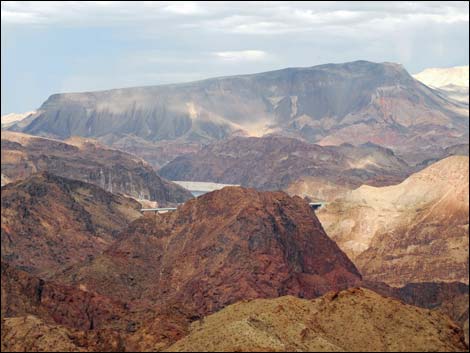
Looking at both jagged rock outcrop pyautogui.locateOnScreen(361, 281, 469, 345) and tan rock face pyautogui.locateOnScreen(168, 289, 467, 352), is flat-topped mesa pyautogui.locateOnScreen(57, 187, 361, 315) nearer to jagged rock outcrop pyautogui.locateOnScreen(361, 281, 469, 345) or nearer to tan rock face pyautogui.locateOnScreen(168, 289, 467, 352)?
jagged rock outcrop pyautogui.locateOnScreen(361, 281, 469, 345)

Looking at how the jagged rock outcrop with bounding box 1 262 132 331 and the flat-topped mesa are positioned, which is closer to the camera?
the jagged rock outcrop with bounding box 1 262 132 331

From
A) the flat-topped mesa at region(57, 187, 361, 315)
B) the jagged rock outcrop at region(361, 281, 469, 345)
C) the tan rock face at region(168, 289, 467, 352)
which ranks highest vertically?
the tan rock face at region(168, 289, 467, 352)

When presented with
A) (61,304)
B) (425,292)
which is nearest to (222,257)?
(425,292)

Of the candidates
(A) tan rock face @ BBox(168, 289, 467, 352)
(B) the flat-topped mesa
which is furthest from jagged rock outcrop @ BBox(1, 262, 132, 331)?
(A) tan rock face @ BBox(168, 289, 467, 352)

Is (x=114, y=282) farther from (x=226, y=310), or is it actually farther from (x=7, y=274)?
(x=226, y=310)

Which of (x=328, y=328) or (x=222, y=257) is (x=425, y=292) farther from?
(x=328, y=328)

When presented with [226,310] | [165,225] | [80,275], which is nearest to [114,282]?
[80,275]
